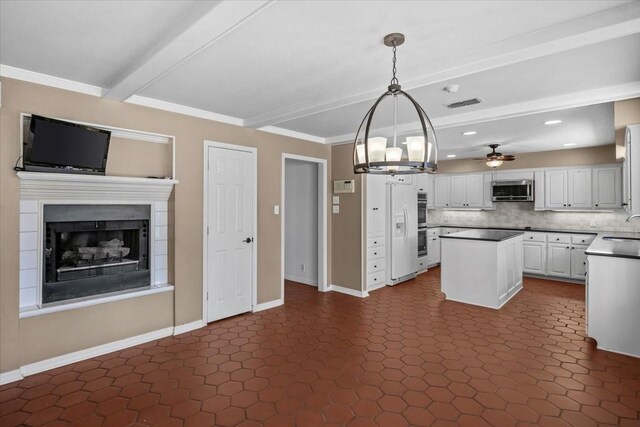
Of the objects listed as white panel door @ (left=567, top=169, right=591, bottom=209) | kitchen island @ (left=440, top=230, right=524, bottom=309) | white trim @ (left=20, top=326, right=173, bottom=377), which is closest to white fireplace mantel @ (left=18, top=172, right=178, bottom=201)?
white trim @ (left=20, top=326, right=173, bottom=377)

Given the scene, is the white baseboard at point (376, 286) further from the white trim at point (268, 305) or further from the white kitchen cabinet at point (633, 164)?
the white kitchen cabinet at point (633, 164)

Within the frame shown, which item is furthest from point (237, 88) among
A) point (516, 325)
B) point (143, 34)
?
point (516, 325)

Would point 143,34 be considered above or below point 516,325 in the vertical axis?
above

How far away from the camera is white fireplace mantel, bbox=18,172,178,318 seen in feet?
9.46

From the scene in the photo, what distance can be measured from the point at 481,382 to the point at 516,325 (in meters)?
1.66

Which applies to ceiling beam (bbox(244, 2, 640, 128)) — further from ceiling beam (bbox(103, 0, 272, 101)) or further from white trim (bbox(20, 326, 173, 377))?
white trim (bbox(20, 326, 173, 377))

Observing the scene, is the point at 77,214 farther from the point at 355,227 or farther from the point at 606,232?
the point at 606,232

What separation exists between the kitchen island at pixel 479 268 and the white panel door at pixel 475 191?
2.30 metres

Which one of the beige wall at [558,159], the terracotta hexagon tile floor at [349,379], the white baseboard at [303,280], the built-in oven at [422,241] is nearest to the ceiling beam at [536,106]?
the terracotta hexagon tile floor at [349,379]

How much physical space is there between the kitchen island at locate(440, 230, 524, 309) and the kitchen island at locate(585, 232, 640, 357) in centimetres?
116

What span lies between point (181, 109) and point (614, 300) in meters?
4.96

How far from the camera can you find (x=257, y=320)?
421 centimetres

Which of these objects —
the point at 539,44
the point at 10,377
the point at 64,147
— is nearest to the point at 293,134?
the point at 64,147

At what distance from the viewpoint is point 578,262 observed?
6.06 m
